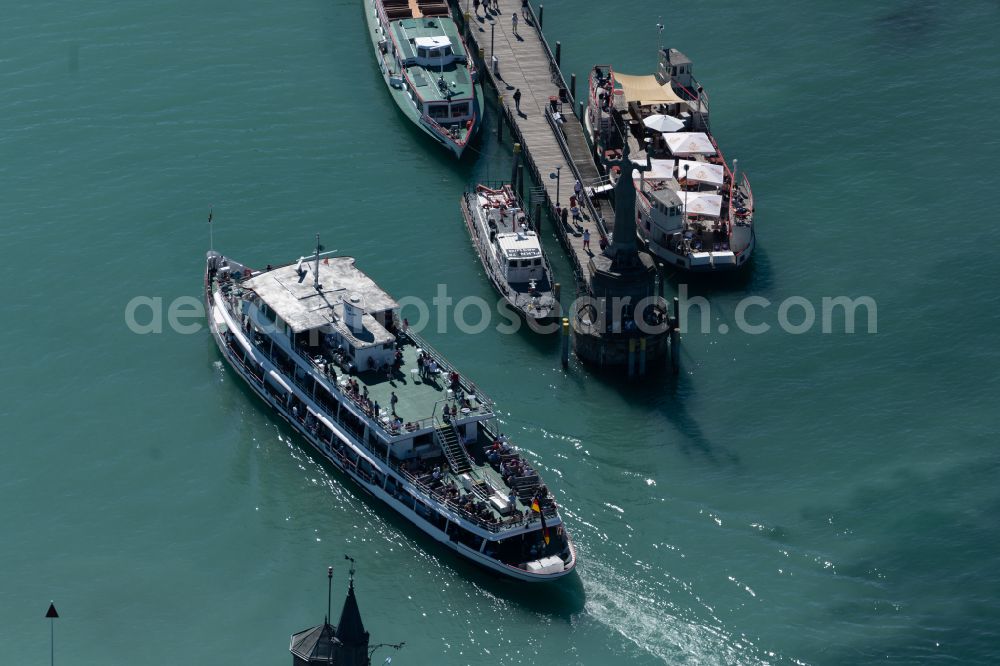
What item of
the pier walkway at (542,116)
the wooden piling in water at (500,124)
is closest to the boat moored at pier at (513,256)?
the pier walkway at (542,116)

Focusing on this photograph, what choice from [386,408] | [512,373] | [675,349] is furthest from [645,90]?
[386,408]

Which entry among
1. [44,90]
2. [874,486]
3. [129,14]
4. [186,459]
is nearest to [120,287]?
[186,459]

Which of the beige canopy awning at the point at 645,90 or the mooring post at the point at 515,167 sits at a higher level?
the beige canopy awning at the point at 645,90

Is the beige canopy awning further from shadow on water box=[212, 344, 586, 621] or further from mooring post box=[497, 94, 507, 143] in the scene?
shadow on water box=[212, 344, 586, 621]

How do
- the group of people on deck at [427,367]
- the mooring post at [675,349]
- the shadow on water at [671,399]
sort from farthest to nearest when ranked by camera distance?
the mooring post at [675,349] → the shadow on water at [671,399] → the group of people on deck at [427,367]

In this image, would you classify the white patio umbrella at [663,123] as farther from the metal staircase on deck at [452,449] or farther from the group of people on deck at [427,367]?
the metal staircase on deck at [452,449]

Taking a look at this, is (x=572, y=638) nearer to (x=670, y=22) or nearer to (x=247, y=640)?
(x=247, y=640)

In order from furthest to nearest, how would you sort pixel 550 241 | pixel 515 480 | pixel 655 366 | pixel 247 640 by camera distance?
pixel 550 241
pixel 655 366
pixel 515 480
pixel 247 640
